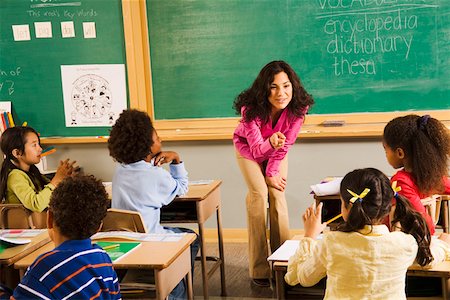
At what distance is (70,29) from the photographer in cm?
533

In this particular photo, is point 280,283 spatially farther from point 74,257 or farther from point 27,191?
point 27,191

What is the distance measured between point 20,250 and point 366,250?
4.51 ft

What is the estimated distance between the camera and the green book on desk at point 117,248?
2.61 meters

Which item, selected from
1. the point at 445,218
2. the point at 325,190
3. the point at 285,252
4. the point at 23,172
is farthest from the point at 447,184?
the point at 23,172

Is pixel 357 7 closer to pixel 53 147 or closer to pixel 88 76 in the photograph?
pixel 88 76

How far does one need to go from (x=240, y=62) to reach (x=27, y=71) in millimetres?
1732

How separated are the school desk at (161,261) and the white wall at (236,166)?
2377 millimetres

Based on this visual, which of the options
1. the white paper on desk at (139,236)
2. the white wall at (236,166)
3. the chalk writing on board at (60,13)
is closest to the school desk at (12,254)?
the white paper on desk at (139,236)

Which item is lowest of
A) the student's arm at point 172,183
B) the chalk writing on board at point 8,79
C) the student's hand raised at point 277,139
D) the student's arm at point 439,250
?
the student's arm at point 439,250

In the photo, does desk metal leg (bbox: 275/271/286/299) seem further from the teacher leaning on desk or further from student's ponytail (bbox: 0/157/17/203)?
student's ponytail (bbox: 0/157/17/203)

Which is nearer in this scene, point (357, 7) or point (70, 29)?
point (357, 7)

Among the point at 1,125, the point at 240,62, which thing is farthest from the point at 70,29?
the point at 240,62

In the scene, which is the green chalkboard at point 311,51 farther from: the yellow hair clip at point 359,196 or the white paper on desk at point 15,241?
the yellow hair clip at point 359,196

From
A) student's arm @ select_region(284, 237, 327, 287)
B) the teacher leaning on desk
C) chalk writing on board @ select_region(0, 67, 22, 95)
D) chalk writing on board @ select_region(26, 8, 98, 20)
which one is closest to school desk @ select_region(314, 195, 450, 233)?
the teacher leaning on desk
